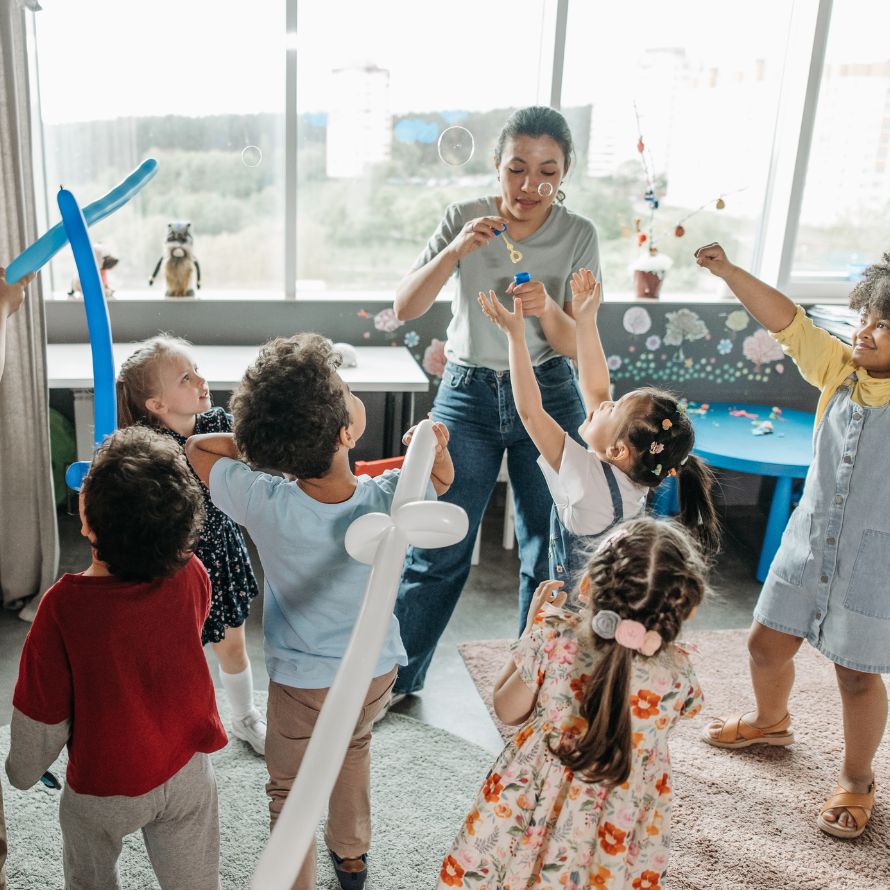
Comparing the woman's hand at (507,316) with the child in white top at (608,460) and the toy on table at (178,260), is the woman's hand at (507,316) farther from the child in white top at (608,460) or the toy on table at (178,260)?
the toy on table at (178,260)

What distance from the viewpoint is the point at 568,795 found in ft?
4.29

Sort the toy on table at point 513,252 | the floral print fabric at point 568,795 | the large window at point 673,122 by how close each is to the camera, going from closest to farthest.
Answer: the floral print fabric at point 568,795 < the toy on table at point 513,252 < the large window at point 673,122

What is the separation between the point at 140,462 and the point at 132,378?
0.60 meters

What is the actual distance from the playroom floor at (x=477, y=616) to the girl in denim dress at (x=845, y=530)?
74cm

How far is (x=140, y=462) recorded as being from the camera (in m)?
1.20

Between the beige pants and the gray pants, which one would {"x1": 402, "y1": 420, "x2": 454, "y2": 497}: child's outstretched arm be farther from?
the gray pants

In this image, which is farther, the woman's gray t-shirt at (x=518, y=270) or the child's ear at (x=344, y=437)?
the woman's gray t-shirt at (x=518, y=270)

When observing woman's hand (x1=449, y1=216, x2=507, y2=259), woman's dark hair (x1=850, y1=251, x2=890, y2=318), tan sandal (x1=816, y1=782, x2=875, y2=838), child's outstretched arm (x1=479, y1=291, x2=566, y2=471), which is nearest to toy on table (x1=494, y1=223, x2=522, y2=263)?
woman's hand (x1=449, y1=216, x2=507, y2=259)

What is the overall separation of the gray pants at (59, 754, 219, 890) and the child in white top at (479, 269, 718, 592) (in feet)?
2.49

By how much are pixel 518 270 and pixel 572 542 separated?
2.21ft

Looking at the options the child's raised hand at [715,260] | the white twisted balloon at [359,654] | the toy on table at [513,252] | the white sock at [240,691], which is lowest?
the white sock at [240,691]

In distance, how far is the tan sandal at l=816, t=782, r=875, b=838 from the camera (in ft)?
6.32

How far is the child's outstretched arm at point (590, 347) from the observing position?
1.88 m

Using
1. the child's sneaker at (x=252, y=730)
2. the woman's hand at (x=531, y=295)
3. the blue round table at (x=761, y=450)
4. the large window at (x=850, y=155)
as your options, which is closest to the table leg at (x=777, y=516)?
the blue round table at (x=761, y=450)
